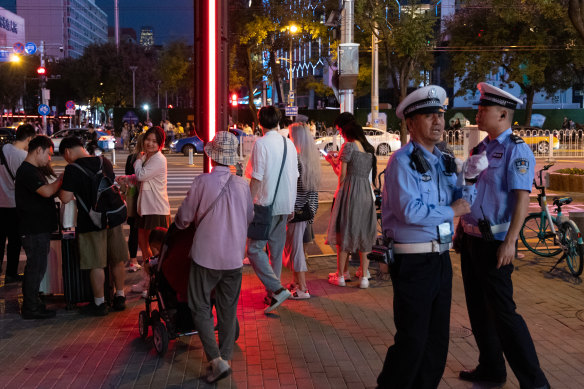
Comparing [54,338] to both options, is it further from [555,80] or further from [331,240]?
[555,80]

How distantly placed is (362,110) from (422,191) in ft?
162

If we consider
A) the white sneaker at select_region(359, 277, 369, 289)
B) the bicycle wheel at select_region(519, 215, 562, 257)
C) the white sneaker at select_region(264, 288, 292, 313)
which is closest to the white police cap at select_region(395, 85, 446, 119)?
the white sneaker at select_region(264, 288, 292, 313)

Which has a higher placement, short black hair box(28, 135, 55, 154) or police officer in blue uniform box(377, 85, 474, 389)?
short black hair box(28, 135, 55, 154)

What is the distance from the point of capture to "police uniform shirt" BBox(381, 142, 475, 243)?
3.90 metres

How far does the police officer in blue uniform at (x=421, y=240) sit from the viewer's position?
3953 millimetres

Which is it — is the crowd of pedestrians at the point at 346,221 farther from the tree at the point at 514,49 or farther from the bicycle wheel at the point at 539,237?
the tree at the point at 514,49

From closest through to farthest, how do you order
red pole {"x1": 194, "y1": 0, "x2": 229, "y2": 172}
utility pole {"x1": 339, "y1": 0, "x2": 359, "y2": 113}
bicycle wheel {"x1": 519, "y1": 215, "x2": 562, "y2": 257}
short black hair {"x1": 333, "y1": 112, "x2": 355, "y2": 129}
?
1. red pole {"x1": 194, "y1": 0, "x2": 229, "y2": 172}
2. short black hair {"x1": 333, "y1": 112, "x2": 355, "y2": 129}
3. bicycle wheel {"x1": 519, "y1": 215, "x2": 562, "y2": 257}
4. utility pole {"x1": 339, "y1": 0, "x2": 359, "y2": 113}

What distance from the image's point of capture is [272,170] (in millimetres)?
6703

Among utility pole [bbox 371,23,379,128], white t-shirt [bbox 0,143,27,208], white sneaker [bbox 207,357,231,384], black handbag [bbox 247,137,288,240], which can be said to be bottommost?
white sneaker [bbox 207,357,231,384]

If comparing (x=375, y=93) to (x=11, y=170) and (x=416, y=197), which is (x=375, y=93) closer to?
(x=11, y=170)

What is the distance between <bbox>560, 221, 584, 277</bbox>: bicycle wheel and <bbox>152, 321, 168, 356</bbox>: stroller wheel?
5.22 meters

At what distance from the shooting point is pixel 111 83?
72.9m

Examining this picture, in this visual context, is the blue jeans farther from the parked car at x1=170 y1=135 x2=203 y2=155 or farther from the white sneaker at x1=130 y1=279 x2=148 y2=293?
the parked car at x1=170 y1=135 x2=203 y2=155

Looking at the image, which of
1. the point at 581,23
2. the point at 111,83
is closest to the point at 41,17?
the point at 111,83
